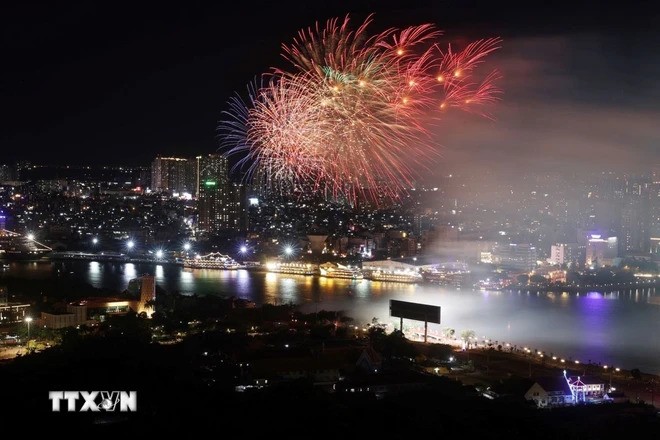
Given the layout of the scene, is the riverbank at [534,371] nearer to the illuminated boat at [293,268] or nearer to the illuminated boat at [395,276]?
the illuminated boat at [395,276]

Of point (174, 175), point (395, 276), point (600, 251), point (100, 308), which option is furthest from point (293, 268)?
point (174, 175)

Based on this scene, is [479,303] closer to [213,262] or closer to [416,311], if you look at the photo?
[416,311]

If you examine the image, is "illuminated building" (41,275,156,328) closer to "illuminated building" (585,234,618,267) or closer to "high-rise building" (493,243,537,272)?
"high-rise building" (493,243,537,272)

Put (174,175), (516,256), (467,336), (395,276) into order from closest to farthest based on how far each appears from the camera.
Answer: (467,336) → (395,276) → (516,256) → (174,175)

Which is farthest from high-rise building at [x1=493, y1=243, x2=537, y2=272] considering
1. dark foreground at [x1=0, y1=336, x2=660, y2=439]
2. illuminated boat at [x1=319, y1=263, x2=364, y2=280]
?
dark foreground at [x1=0, y1=336, x2=660, y2=439]

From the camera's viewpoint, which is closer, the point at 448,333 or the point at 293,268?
the point at 448,333

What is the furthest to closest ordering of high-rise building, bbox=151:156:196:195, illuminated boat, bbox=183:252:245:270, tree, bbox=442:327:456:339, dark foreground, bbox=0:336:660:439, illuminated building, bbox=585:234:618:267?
high-rise building, bbox=151:156:196:195
illuminated building, bbox=585:234:618:267
illuminated boat, bbox=183:252:245:270
tree, bbox=442:327:456:339
dark foreground, bbox=0:336:660:439

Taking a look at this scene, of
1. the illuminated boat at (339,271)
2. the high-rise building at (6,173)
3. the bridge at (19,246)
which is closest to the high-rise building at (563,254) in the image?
the illuminated boat at (339,271)
